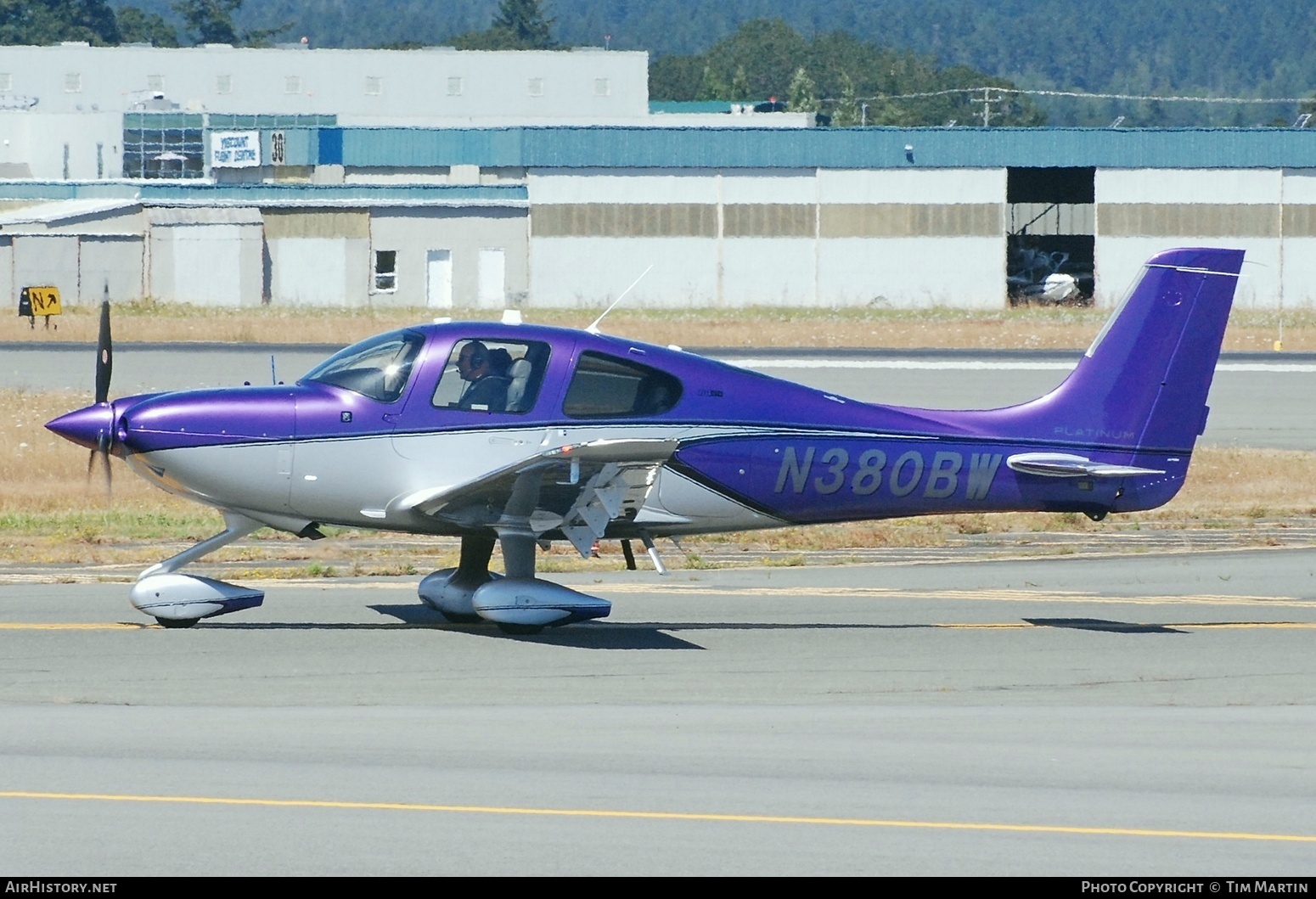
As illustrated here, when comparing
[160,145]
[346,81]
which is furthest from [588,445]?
[346,81]

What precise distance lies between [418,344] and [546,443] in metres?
1.10

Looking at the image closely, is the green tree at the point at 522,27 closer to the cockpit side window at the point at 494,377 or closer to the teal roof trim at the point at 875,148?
the teal roof trim at the point at 875,148

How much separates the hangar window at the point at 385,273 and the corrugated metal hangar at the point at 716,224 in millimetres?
97

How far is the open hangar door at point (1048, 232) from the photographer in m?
62.4

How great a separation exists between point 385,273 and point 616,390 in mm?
50068

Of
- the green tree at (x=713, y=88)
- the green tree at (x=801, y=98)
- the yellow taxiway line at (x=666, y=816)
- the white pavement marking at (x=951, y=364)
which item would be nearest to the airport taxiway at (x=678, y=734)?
the yellow taxiway line at (x=666, y=816)

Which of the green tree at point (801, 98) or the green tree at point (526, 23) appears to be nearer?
the green tree at point (801, 98)

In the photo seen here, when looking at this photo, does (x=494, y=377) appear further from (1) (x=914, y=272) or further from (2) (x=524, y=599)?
(1) (x=914, y=272)

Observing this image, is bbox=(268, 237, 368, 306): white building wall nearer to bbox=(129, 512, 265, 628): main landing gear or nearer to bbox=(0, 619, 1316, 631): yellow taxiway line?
bbox=(0, 619, 1316, 631): yellow taxiway line

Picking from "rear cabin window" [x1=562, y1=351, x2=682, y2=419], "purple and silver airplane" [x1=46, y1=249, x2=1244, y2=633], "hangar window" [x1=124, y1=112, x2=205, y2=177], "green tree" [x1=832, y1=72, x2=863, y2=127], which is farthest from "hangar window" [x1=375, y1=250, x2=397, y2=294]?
"green tree" [x1=832, y1=72, x2=863, y2=127]

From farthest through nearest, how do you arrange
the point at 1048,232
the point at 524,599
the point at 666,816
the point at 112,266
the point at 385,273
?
the point at 1048,232, the point at 385,273, the point at 112,266, the point at 524,599, the point at 666,816

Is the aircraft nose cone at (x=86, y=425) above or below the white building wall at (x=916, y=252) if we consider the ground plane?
below

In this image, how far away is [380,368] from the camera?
1148 centimetres

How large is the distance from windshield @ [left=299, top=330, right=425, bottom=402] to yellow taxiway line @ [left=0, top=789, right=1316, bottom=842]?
457 centimetres
